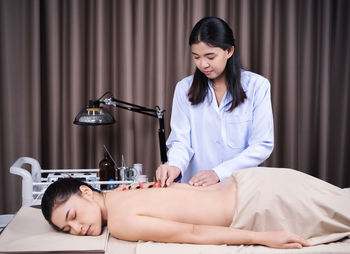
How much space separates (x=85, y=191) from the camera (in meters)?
1.57

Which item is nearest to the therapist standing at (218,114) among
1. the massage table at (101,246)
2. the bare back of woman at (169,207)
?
the bare back of woman at (169,207)

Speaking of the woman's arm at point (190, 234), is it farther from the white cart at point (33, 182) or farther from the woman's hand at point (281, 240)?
the white cart at point (33, 182)

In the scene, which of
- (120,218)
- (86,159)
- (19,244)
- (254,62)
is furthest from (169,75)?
(19,244)

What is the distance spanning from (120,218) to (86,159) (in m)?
1.37

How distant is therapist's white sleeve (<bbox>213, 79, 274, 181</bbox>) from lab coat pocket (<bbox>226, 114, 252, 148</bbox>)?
0.03 m

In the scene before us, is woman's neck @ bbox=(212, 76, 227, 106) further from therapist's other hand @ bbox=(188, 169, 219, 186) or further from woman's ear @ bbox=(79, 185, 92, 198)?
woman's ear @ bbox=(79, 185, 92, 198)

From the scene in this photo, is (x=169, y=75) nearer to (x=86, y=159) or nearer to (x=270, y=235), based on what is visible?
(x=86, y=159)

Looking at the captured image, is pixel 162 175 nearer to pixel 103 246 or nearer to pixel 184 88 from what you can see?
pixel 103 246

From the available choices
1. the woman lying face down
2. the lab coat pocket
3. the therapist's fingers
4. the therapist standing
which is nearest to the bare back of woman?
the woman lying face down

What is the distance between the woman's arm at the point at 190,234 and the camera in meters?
1.36

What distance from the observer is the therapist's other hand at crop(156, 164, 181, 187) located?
169cm

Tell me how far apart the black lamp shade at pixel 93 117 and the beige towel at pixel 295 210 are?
110 cm

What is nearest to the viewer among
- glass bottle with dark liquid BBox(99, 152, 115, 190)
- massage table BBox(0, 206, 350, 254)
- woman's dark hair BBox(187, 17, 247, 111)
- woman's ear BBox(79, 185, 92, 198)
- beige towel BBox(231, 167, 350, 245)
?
massage table BBox(0, 206, 350, 254)

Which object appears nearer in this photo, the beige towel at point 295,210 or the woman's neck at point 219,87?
the beige towel at point 295,210
